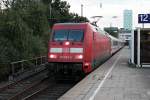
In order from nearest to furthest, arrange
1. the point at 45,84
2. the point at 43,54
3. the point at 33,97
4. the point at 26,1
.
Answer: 1. the point at 33,97
2. the point at 45,84
3. the point at 43,54
4. the point at 26,1

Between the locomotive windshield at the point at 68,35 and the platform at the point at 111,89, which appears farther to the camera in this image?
the locomotive windshield at the point at 68,35

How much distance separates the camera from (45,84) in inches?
898

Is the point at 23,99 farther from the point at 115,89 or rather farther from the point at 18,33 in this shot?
the point at 18,33

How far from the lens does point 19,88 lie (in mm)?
21266

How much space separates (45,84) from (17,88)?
6.53ft

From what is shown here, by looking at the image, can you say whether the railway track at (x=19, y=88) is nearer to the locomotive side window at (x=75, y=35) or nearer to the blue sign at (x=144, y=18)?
the locomotive side window at (x=75, y=35)

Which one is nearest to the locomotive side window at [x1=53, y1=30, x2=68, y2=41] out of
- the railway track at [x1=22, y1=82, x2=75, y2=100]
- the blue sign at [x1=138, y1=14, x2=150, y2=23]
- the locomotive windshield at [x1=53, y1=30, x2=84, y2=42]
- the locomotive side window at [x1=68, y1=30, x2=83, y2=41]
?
the locomotive windshield at [x1=53, y1=30, x2=84, y2=42]

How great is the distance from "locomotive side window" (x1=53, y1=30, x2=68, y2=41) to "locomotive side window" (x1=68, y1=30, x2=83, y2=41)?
0.85 feet

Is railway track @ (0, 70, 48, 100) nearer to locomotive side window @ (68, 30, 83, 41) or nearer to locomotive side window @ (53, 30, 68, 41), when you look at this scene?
locomotive side window @ (53, 30, 68, 41)

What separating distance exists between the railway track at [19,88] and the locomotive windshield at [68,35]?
8.05 ft

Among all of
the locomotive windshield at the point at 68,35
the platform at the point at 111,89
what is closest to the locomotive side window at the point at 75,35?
the locomotive windshield at the point at 68,35

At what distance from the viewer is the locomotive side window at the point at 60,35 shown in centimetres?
2315

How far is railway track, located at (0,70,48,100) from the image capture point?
18469 mm

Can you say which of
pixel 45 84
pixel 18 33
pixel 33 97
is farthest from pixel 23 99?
pixel 18 33
